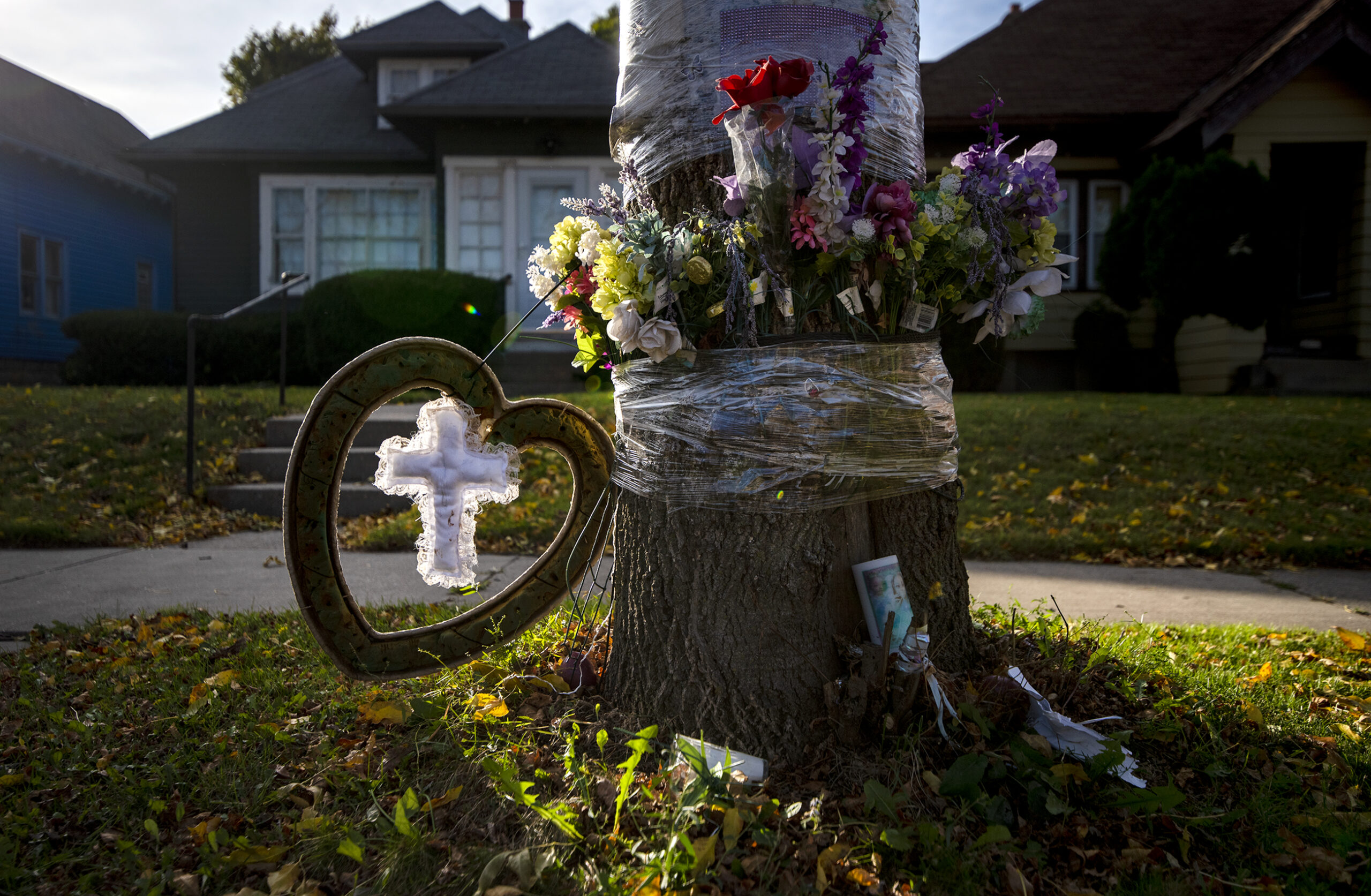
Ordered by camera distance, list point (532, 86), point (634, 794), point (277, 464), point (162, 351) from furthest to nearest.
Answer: point (532, 86), point (162, 351), point (277, 464), point (634, 794)

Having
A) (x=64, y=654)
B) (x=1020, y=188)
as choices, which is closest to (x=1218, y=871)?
(x=1020, y=188)

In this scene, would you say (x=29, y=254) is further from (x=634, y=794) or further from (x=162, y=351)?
(x=634, y=794)

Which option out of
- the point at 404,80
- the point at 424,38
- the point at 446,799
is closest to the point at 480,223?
the point at 404,80

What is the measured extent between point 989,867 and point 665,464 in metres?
1.13

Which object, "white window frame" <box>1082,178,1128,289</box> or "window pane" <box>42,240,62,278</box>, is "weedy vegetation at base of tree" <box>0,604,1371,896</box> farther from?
"window pane" <box>42,240,62,278</box>

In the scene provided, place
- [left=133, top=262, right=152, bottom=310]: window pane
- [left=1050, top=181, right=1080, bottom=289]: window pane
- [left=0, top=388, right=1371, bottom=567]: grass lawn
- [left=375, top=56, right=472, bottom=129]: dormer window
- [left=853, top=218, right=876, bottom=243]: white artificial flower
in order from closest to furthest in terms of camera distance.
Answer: [left=853, top=218, right=876, bottom=243]: white artificial flower < [left=0, top=388, right=1371, bottom=567]: grass lawn < [left=1050, top=181, right=1080, bottom=289]: window pane < [left=375, top=56, right=472, bottom=129]: dormer window < [left=133, top=262, right=152, bottom=310]: window pane

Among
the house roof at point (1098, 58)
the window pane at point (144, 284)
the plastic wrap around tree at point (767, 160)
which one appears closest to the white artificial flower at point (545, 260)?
the plastic wrap around tree at point (767, 160)

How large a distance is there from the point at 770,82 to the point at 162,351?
13.3 m

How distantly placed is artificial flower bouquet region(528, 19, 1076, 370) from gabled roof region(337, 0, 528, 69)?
14.5m

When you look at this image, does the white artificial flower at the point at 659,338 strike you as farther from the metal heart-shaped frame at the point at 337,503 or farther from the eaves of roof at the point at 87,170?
the eaves of roof at the point at 87,170

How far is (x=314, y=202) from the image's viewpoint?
14266mm

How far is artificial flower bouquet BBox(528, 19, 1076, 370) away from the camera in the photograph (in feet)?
6.39

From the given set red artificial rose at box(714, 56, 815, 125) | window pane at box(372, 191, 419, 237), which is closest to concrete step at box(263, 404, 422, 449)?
red artificial rose at box(714, 56, 815, 125)

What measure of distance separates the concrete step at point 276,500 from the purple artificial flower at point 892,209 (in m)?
4.78
